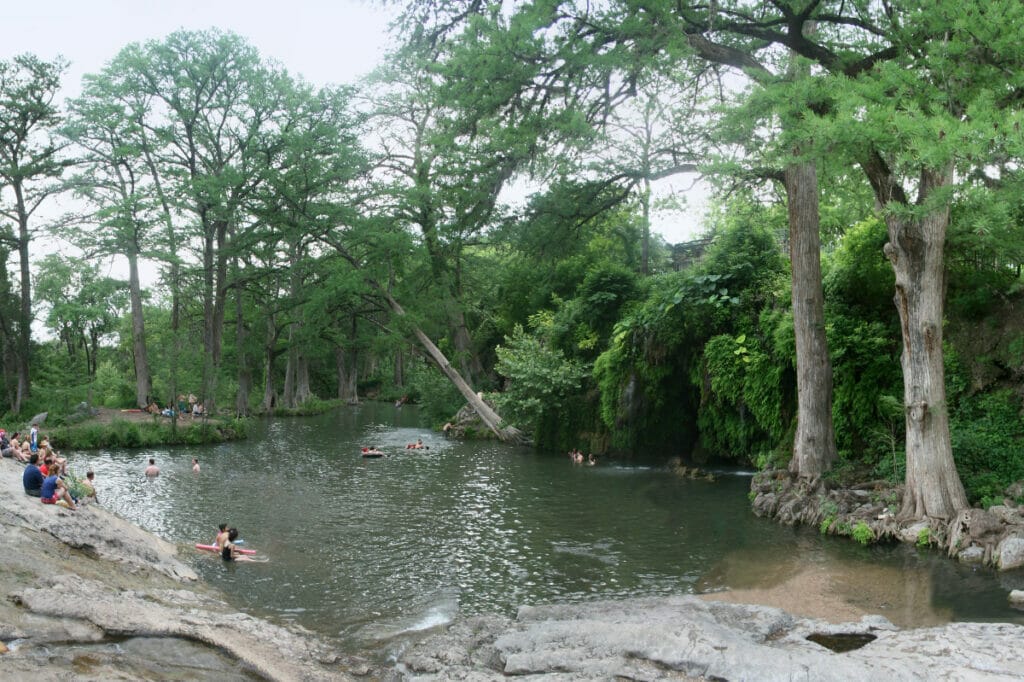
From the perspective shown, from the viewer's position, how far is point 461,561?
1316 cm

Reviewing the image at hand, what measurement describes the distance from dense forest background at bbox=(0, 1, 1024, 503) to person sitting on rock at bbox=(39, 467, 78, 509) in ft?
32.6

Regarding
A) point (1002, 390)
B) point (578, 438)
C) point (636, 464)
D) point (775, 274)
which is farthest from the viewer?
point (578, 438)

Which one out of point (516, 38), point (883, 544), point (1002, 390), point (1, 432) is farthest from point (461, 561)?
point (1, 432)

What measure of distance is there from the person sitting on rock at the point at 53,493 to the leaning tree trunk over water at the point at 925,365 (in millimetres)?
14862

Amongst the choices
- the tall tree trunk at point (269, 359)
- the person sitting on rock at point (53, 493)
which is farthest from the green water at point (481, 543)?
the tall tree trunk at point (269, 359)

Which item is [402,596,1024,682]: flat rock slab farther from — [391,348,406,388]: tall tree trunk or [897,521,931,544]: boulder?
[391,348,406,388]: tall tree trunk

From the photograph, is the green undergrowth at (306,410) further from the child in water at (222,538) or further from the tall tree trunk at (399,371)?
the child in water at (222,538)

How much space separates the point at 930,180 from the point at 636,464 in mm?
13675

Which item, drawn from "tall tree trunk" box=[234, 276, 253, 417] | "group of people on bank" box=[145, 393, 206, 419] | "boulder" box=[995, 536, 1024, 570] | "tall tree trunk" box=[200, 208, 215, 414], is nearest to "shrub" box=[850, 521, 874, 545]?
"boulder" box=[995, 536, 1024, 570]

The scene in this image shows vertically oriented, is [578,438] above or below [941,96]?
below

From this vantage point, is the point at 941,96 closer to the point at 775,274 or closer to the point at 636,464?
the point at 775,274

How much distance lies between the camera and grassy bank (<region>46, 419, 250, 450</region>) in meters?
28.3

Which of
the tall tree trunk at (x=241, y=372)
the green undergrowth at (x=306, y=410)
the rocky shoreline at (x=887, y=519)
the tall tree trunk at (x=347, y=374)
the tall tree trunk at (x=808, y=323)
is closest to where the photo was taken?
the rocky shoreline at (x=887, y=519)

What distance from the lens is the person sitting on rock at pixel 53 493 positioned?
496 inches
